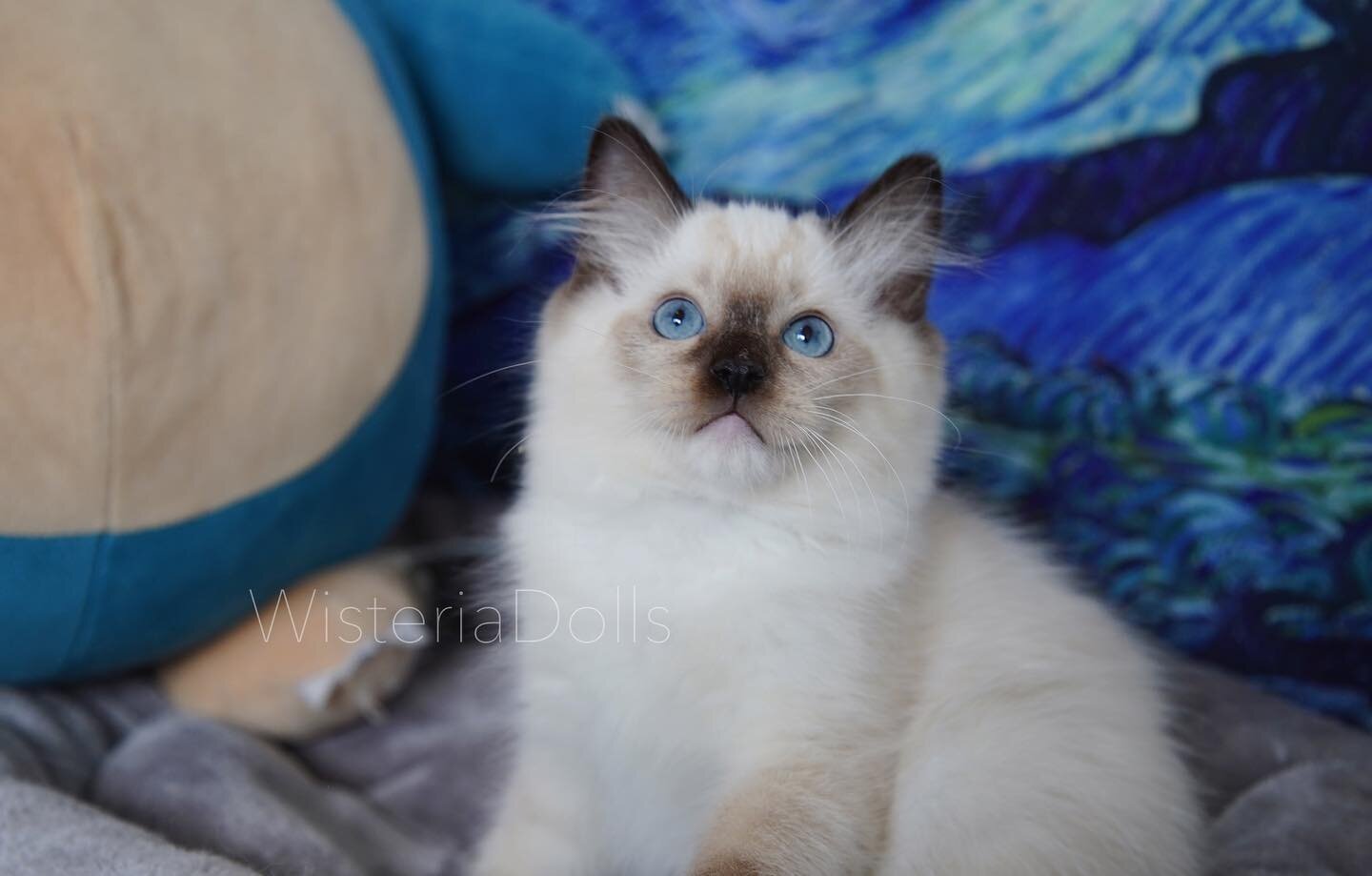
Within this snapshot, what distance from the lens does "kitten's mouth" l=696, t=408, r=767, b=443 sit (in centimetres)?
102

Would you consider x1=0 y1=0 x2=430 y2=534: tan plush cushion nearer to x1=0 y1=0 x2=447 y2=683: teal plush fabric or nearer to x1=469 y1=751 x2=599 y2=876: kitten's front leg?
x1=0 y1=0 x2=447 y2=683: teal plush fabric

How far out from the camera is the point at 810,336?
1.14m

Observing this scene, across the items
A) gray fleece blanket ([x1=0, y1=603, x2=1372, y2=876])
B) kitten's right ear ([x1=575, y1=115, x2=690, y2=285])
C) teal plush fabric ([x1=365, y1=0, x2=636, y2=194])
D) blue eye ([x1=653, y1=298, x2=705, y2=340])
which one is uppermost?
teal plush fabric ([x1=365, y1=0, x2=636, y2=194])

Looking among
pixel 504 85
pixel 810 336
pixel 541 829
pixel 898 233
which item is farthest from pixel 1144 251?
pixel 541 829

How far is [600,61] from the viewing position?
1743mm

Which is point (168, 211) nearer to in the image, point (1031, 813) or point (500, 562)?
point (500, 562)

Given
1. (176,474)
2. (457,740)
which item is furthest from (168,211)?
(457,740)

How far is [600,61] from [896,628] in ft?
3.71

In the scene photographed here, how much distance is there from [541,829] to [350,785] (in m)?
0.38

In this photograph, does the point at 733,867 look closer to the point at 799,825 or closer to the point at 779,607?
the point at 799,825

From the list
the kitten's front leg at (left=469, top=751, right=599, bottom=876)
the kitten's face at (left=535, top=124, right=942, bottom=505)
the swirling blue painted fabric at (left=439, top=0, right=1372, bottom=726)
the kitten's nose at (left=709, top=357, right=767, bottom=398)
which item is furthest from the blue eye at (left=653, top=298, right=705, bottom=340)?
the kitten's front leg at (left=469, top=751, right=599, bottom=876)

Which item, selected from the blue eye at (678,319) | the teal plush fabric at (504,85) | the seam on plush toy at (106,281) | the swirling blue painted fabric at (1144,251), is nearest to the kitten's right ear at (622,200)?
the blue eye at (678,319)

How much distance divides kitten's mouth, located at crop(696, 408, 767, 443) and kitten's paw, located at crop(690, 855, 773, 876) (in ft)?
1.32

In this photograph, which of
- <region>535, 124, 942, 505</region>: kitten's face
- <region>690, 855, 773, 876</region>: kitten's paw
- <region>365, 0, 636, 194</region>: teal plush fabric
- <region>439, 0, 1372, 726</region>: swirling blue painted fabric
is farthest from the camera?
<region>365, 0, 636, 194</region>: teal plush fabric
